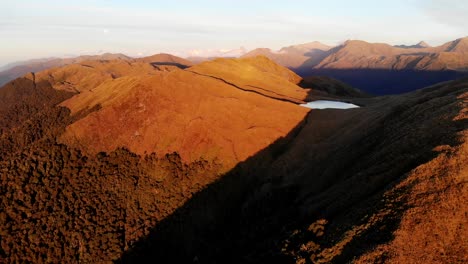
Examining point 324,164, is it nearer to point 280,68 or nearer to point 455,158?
point 455,158

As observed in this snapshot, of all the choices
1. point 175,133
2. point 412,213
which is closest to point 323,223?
point 412,213

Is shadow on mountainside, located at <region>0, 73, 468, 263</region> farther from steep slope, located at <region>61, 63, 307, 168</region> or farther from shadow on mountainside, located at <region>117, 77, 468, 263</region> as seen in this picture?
steep slope, located at <region>61, 63, 307, 168</region>

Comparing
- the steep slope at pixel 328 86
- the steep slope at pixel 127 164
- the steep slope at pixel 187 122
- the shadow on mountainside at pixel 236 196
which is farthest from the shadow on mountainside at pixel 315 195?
the steep slope at pixel 328 86

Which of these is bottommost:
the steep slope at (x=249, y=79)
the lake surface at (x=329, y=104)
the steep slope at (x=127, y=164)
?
the steep slope at (x=127, y=164)

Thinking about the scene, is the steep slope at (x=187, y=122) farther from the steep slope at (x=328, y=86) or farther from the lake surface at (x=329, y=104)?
the steep slope at (x=328, y=86)

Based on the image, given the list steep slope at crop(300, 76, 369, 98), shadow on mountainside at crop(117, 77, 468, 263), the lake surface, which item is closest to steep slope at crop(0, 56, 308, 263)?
shadow on mountainside at crop(117, 77, 468, 263)
